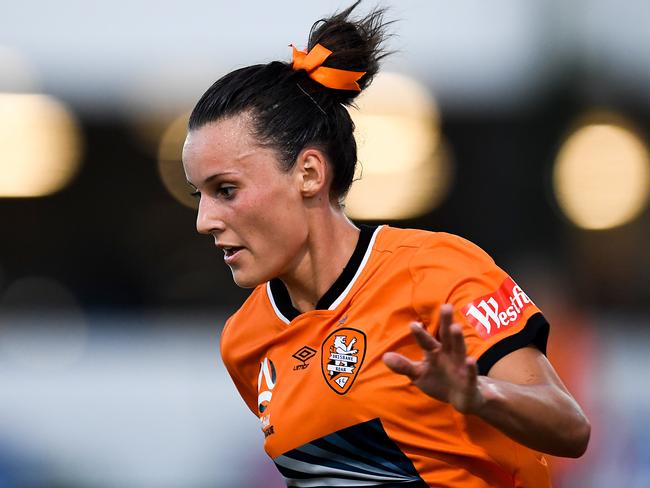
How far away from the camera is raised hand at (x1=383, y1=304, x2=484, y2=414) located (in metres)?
2.02

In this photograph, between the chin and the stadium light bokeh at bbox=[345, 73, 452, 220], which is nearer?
the chin

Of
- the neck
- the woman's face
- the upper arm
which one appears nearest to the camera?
the upper arm

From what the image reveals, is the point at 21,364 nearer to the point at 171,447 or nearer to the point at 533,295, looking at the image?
the point at 171,447

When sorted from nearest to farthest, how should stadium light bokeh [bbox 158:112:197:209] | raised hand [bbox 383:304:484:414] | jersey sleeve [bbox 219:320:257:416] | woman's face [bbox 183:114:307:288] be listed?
raised hand [bbox 383:304:484:414], woman's face [bbox 183:114:307:288], jersey sleeve [bbox 219:320:257:416], stadium light bokeh [bbox 158:112:197:209]

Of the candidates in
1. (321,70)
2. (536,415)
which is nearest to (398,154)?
(321,70)

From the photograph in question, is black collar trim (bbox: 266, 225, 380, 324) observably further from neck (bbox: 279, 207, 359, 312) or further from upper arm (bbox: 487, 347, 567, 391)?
upper arm (bbox: 487, 347, 567, 391)

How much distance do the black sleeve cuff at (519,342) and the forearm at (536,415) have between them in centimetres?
11

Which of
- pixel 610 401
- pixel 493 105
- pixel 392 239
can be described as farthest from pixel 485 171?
pixel 392 239

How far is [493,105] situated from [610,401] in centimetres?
186

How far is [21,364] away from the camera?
6.59 meters

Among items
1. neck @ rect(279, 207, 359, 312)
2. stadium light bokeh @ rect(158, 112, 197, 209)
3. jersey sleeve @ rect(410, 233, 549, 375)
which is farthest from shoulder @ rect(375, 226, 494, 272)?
stadium light bokeh @ rect(158, 112, 197, 209)

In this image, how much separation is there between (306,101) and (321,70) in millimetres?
82

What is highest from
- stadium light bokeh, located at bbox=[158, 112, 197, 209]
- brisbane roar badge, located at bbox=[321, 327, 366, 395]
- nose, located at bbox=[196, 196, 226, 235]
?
stadium light bokeh, located at bbox=[158, 112, 197, 209]

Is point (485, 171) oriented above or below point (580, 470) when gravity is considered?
above
